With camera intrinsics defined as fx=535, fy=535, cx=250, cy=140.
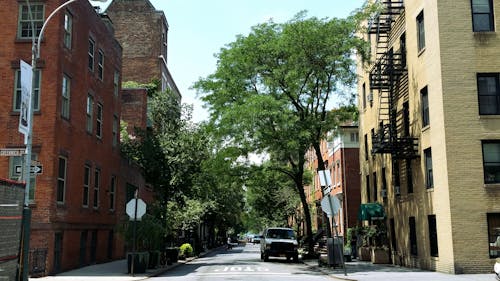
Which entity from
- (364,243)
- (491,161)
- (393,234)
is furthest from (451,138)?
(364,243)

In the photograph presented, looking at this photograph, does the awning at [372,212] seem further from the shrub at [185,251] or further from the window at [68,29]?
the window at [68,29]

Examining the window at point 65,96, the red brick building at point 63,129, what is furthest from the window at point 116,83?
the window at point 65,96

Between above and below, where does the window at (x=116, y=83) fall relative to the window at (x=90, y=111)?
above

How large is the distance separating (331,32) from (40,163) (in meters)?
14.9

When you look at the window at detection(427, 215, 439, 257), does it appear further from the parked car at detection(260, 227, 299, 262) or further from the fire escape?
the parked car at detection(260, 227, 299, 262)

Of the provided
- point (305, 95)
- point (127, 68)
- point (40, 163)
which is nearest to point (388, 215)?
point (305, 95)

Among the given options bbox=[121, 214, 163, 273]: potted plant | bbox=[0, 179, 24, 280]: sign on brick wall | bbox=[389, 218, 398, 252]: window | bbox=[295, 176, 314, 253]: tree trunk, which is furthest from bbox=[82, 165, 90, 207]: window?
bbox=[389, 218, 398, 252]: window

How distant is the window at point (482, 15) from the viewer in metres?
21.4

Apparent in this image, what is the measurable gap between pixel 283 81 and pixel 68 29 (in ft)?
36.5

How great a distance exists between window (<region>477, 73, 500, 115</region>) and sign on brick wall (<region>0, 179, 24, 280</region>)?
17.1m

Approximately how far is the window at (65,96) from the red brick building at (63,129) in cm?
4

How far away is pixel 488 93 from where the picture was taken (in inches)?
835

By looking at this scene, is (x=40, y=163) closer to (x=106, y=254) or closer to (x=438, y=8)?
(x=106, y=254)

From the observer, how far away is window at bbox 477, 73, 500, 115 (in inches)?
829
